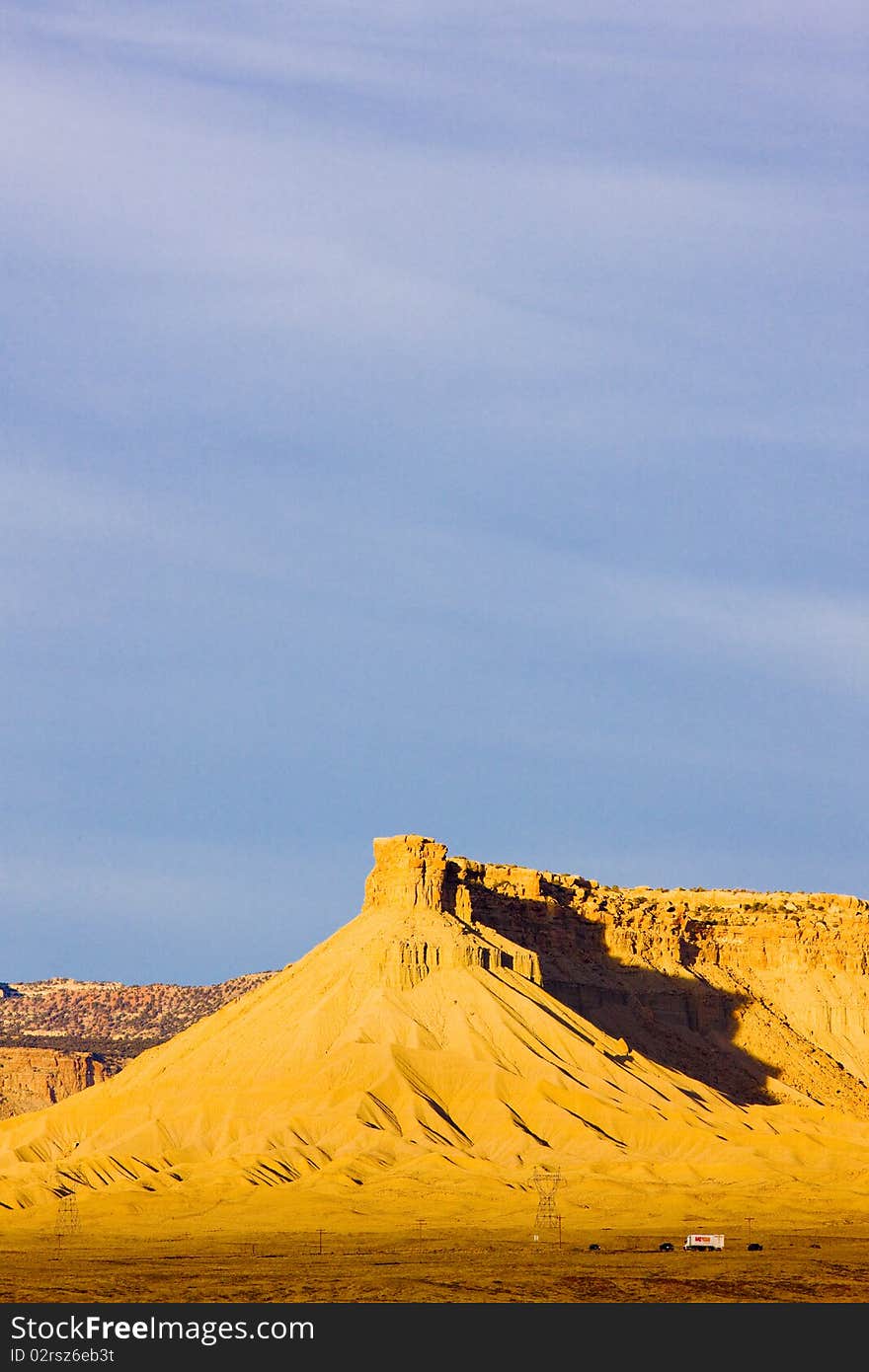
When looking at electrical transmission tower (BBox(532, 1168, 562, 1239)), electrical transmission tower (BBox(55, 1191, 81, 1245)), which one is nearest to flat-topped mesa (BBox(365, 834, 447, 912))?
electrical transmission tower (BBox(532, 1168, 562, 1239))

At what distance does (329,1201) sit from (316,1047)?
117 feet

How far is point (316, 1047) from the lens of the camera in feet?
560

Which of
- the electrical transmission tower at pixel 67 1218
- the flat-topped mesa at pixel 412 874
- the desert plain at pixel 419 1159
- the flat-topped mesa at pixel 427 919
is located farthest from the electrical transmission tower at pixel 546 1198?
the flat-topped mesa at pixel 412 874

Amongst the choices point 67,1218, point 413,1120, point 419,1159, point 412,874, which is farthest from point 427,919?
point 67,1218

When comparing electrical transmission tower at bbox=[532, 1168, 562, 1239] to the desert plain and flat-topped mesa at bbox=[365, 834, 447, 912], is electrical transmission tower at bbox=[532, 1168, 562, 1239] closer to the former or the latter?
the desert plain

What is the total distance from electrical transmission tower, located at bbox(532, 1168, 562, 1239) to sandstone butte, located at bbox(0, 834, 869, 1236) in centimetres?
95

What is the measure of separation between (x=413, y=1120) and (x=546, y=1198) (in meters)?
30.9

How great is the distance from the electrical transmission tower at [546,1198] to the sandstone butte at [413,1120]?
95cm

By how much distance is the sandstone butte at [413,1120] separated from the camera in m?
135

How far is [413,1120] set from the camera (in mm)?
157250

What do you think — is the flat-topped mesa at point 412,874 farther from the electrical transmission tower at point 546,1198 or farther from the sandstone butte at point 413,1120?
the electrical transmission tower at point 546,1198

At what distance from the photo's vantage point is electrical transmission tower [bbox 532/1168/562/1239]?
399ft
